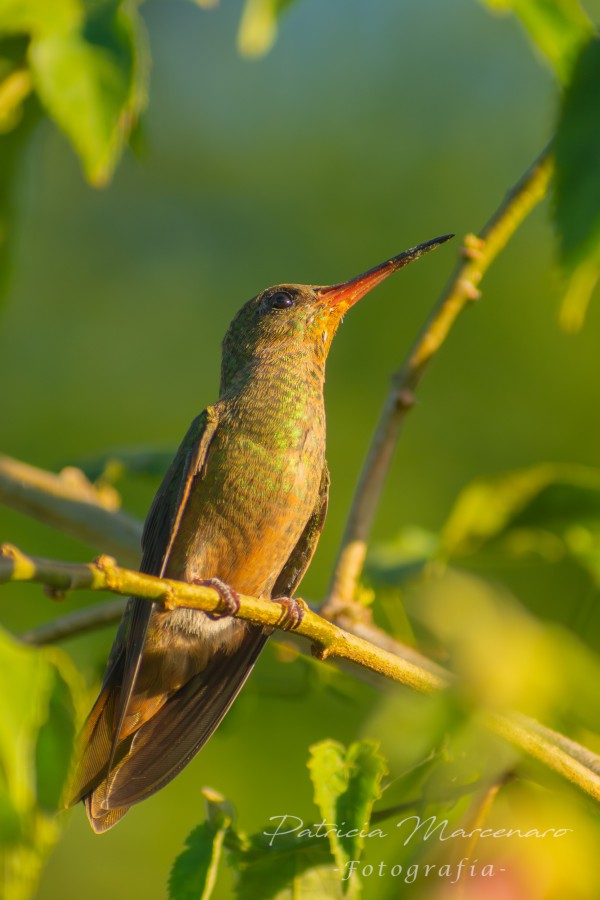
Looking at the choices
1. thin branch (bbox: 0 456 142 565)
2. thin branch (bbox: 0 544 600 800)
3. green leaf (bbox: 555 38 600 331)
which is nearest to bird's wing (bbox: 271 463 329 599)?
thin branch (bbox: 0 456 142 565)

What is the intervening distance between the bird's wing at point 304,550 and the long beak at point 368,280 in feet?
2.51

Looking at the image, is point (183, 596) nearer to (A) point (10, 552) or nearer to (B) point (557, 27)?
(A) point (10, 552)

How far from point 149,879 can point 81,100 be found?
5849mm

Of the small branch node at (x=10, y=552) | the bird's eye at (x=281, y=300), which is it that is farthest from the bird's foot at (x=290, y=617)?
the bird's eye at (x=281, y=300)

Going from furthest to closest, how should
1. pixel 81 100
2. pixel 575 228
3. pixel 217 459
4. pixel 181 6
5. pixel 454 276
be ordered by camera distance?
pixel 181 6 < pixel 217 459 < pixel 454 276 < pixel 81 100 < pixel 575 228

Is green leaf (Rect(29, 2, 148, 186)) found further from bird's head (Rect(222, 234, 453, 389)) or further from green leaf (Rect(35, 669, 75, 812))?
bird's head (Rect(222, 234, 453, 389))

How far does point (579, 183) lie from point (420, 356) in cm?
106

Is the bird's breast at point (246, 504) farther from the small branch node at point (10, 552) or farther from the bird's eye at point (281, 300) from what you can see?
the small branch node at point (10, 552)

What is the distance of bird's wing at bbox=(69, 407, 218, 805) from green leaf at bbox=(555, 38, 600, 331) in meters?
1.65

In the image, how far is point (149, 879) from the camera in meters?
7.01

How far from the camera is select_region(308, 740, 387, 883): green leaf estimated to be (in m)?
2.05

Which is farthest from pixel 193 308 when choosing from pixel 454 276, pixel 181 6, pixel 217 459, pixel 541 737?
pixel 541 737

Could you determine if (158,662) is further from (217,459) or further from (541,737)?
(541,737)

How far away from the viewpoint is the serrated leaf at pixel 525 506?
3.07 m
